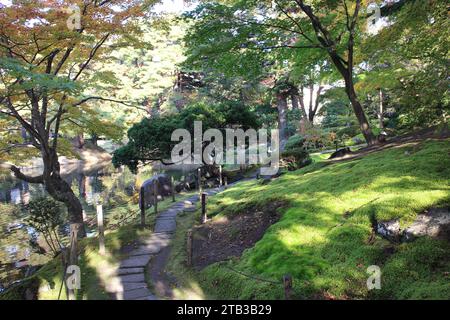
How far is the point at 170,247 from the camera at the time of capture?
9.56m

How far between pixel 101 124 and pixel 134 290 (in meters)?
8.02

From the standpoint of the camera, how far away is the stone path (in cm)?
689

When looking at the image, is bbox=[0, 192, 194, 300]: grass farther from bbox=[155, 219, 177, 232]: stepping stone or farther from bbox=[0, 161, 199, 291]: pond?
bbox=[0, 161, 199, 291]: pond

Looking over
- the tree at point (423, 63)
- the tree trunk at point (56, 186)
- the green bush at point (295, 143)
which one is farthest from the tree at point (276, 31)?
the green bush at point (295, 143)

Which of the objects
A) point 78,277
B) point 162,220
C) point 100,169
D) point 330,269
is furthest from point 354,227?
point 100,169

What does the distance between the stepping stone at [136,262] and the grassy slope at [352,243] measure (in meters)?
1.79

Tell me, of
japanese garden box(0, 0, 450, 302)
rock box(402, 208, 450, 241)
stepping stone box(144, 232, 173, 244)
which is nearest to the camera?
rock box(402, 208, 450, 241)

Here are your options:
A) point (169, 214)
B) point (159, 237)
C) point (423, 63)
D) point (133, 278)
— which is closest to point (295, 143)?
point (169, 214)

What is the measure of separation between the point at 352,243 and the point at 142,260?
514 cm

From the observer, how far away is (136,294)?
6.78 metres

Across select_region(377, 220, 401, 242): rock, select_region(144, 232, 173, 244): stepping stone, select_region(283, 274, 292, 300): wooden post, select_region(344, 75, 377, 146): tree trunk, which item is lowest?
select_region(144, 232, 173, 244): stepping stone

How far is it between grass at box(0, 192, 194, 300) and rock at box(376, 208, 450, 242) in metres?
5.47

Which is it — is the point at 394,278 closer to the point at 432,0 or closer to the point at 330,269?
the point at 330,269

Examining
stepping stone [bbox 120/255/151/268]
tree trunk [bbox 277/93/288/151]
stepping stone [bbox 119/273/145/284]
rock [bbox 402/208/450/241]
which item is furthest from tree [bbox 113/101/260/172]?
rock [bbox 402/208/450/241]
